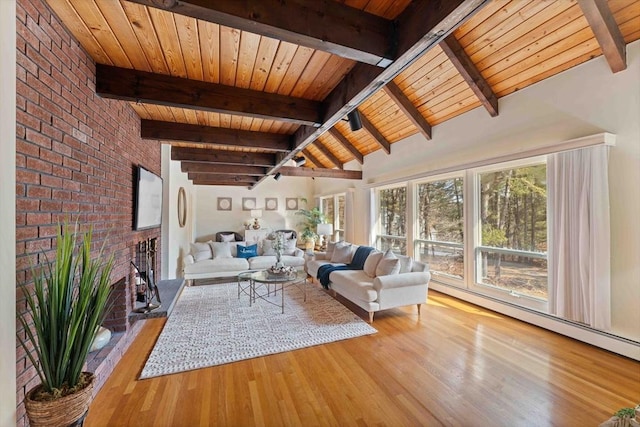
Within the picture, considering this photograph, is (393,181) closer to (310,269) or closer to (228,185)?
(310,269)

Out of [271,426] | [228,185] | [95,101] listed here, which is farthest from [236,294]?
[228,185]

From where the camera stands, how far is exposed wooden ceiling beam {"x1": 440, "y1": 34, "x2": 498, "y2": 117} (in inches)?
111

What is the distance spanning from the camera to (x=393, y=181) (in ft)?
16.9

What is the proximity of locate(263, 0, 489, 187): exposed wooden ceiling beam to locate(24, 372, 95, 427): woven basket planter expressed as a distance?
99.3 inches

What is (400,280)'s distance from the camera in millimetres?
3270

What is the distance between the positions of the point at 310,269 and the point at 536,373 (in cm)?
355

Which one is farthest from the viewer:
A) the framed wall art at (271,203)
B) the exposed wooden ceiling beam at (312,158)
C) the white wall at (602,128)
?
the framed wall art at (271,203)

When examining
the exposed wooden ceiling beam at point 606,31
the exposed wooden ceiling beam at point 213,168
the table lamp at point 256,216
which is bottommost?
the table lamp at point 256,216

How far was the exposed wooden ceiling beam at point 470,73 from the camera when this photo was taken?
2.82 m

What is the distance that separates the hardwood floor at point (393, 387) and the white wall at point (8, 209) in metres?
0.80

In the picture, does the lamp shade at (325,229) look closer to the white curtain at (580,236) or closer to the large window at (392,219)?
the large window at (392,219)

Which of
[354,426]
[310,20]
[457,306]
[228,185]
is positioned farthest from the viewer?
[228,185]

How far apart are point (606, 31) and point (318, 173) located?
4.65 m

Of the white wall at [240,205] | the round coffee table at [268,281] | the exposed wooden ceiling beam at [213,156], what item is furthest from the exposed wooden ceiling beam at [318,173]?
the white wall at [240,205]
